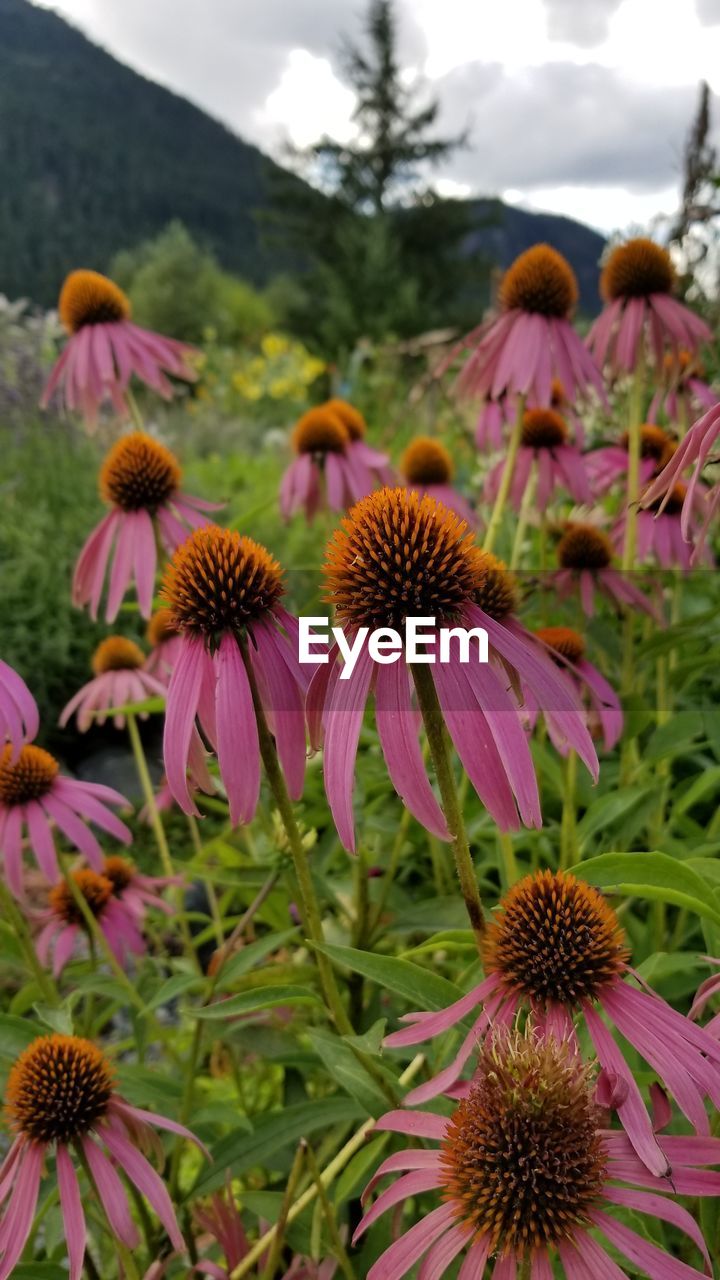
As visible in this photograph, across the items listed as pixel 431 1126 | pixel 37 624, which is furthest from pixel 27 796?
pixel 37 624

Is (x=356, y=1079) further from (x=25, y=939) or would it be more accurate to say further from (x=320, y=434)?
(x=320, y=434)

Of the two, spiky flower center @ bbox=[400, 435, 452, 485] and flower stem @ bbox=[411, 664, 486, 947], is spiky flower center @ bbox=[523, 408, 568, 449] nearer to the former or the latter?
spiky flower center @ bbox=[400, 435, 452, 485]

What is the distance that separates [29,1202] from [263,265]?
30171mm

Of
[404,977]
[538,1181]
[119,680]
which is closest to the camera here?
[538,1181]

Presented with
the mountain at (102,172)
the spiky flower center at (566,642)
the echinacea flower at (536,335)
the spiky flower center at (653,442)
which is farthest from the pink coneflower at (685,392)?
the mountain at (102,172)

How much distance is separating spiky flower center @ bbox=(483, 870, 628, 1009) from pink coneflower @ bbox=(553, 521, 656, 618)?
2.04ft

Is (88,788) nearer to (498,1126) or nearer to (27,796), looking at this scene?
(27,796)


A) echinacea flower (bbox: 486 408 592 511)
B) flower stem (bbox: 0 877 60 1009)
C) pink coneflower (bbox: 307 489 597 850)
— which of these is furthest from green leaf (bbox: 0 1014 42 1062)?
echinacea flower (bbox: 486 408 592 511)

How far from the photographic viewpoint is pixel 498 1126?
0.41m

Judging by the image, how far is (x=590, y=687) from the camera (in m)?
0.82

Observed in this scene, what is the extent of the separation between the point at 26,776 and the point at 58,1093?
0.38 meters

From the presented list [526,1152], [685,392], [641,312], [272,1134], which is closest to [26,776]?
[272,1134]

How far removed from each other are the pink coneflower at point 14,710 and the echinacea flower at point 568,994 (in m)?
0.27

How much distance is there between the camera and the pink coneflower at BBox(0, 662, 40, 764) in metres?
0.54
